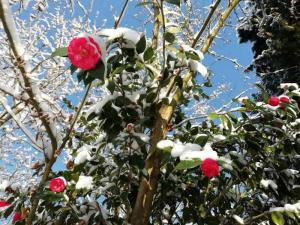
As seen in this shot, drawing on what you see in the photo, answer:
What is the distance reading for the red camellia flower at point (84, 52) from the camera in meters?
1.39

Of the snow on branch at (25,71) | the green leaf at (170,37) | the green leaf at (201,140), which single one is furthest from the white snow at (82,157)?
the green leaf at (170,37)

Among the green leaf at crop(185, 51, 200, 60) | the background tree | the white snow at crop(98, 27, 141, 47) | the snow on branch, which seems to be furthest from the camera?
the background tree

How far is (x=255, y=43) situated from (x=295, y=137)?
722cm

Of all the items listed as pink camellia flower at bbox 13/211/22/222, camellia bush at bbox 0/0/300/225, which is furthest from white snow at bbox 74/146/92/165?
pink camellia flower at bbox 13/211/22/222

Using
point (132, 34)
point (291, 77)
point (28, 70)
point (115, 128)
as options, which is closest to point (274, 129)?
point (115, 128)

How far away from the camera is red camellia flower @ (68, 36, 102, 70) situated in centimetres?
139

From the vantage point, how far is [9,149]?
28.8 ft

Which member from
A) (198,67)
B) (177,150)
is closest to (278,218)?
(177,150)

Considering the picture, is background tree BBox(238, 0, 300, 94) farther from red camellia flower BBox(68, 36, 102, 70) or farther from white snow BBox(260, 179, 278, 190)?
red camellia flower BBox(68, 36, 102, 70)

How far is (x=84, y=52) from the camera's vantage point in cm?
138

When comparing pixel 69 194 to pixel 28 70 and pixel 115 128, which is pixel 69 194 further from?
pixel 28 70

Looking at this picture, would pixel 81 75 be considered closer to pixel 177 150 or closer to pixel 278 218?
pixel 177 150

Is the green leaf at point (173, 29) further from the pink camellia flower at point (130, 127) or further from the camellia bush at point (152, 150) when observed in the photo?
the pink camellia flower at point (130, 127)

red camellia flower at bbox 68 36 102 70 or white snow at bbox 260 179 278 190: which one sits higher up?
red camellia flower at bbox 68 36 102 70
